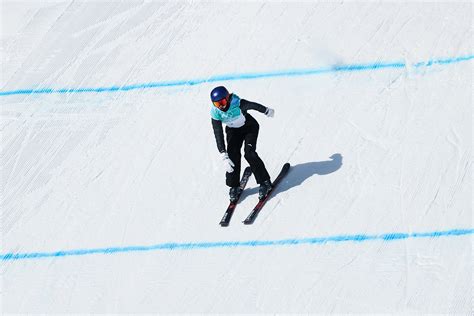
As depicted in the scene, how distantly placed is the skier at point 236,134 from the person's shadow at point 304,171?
0.24m

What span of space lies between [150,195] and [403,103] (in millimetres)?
3243

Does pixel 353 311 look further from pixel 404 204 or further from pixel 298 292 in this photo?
pixel 404 204

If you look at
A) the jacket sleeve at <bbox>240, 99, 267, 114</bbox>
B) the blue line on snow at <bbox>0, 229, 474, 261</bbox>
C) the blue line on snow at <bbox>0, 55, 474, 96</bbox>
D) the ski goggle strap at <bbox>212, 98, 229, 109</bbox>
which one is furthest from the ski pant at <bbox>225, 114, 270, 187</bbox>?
the blue line on snow at <bbox>0, 55, 474, 96</bbox>

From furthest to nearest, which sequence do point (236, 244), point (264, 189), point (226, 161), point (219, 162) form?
point (219, 162) < point (264, 189) < point (236, 244) < point (226, 161)

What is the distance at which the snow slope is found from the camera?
8156 millimetres

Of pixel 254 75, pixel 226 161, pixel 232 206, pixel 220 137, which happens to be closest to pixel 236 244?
pixel 232 206

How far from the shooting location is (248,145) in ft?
28.1

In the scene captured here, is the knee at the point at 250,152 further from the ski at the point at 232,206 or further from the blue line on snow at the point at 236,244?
the blue line on snow at the point at 236,244

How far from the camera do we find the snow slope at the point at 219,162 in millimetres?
8156

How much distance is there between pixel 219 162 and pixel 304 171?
1023 mm

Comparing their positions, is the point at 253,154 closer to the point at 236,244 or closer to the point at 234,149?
the point at 234,149

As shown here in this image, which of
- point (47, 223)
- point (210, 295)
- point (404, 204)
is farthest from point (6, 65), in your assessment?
point (404, 204)

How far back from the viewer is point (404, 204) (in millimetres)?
8625

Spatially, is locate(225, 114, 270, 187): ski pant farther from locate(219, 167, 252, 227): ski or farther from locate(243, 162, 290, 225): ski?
locate(219, 167, 252, 227): ski
